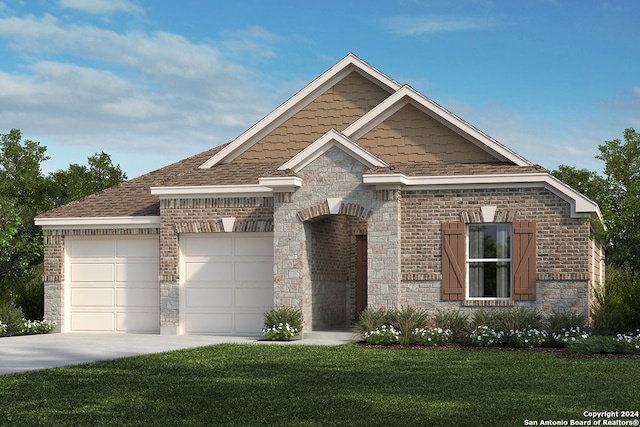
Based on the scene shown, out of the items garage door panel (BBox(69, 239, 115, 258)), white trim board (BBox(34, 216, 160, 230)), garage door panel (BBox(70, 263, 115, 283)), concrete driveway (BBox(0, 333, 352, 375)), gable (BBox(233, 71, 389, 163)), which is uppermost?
gable (BBox(233, 71, 389, 163))

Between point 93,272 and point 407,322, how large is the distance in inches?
373

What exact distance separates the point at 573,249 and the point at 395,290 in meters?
4.25

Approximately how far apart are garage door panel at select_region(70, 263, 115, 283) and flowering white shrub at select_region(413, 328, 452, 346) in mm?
9156

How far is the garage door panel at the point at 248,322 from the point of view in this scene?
73.8 ft

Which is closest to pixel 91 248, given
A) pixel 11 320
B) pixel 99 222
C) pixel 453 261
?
pixel 99 222

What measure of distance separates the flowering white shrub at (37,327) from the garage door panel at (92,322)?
598 millimetres

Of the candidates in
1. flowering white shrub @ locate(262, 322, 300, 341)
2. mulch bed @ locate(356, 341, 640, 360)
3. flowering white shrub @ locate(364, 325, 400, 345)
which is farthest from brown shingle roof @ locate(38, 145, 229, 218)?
mulch bed @ locate(356, 341, 640, 360)

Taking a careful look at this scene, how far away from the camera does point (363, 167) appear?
Result: 68.3 ft

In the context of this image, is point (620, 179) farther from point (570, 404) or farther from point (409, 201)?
point (570, 404)

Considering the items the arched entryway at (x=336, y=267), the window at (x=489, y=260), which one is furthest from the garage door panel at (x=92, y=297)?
the window at (x=489, y=260)

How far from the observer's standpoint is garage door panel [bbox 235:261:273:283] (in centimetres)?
2236

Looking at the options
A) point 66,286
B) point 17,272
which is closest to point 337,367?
point 66,286

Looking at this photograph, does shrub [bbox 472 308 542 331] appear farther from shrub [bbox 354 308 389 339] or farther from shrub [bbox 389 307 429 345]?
shrub [bbox 354 308 389 339]

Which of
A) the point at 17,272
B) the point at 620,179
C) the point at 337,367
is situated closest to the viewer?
the point at 337,367
